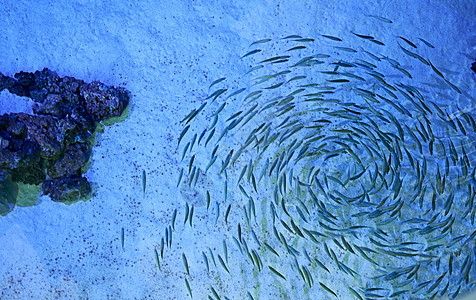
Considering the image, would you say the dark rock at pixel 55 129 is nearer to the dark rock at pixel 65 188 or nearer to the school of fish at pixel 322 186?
the dark rock at pixel 65 188

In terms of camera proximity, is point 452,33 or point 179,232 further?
point 452,33

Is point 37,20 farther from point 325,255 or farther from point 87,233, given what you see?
point 325,255

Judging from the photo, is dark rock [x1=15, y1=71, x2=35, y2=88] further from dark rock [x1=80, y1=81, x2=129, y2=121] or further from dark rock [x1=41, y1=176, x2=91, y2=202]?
dark rock [x1=41, y1=176, x2=91, y2=202]

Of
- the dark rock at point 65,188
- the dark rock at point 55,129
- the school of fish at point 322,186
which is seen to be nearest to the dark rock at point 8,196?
the dark rock at point 55,129

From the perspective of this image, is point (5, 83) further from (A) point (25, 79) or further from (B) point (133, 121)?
(B) point (133, 121)

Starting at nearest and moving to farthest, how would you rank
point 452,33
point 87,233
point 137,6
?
point 87,233
point 137,6
point 452,33

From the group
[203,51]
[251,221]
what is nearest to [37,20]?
[203,51]
